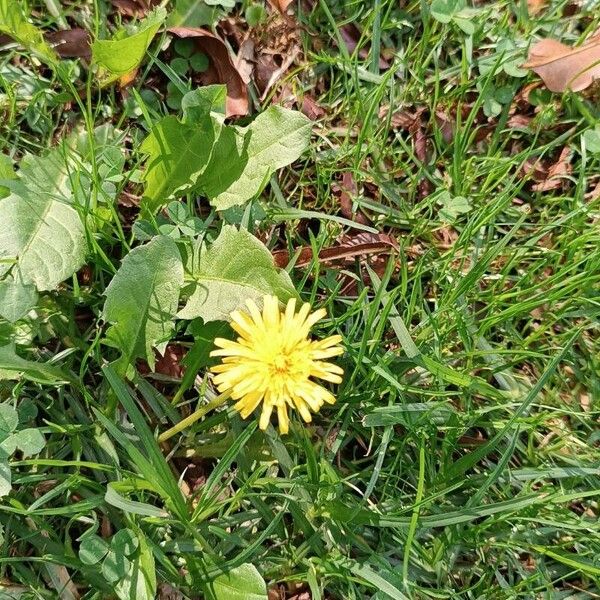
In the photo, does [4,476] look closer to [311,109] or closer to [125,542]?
[125,542]

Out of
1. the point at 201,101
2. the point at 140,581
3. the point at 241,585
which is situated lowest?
the point at 241,585

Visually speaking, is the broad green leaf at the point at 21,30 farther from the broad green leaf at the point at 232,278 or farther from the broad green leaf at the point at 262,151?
the broad green leaf at the point at 232,278

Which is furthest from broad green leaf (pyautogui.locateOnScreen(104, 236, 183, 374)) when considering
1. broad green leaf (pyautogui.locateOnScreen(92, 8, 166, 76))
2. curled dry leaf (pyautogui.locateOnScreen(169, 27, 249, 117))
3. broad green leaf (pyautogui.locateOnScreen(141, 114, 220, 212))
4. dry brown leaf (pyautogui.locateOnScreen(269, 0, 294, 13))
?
dry brown leaf (pyautogui.locateOnScreen(269, 0, 294, 13))

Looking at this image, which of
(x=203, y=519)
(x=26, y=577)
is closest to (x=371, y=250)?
(x=203, y=519)

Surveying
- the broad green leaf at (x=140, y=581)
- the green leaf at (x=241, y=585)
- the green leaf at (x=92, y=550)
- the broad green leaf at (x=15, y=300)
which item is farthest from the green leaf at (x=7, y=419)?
the green leaf at (x=241, y=585)

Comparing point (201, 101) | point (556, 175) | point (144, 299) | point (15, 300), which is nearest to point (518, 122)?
point (556, 175)

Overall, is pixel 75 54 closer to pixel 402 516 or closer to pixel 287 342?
pixel 287 342
